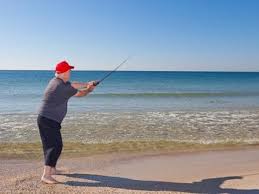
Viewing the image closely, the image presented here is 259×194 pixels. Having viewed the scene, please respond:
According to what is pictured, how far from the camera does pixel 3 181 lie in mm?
6527

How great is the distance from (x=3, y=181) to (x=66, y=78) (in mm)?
1816

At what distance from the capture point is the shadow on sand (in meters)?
6.09

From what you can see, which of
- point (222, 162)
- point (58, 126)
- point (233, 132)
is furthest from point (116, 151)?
point (233, 132)

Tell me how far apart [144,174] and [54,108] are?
1.88 meters

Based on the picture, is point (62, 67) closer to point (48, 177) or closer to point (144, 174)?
point (48, 177)

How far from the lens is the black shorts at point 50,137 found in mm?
6312

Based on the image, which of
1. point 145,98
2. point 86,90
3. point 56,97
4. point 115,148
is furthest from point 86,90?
point 145,98

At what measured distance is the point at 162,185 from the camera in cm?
639

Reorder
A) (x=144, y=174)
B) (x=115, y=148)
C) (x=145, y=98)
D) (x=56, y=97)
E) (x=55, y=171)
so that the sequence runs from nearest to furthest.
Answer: (x=56, y=97) < (x=55, y=171) < (x=144, y=174) < (x=115, y=148) < (x=145, y=98)

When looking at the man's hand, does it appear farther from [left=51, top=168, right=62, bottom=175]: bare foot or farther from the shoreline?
the shoreline

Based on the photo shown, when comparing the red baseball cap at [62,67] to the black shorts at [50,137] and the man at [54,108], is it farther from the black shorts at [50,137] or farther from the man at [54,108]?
→ the black shorts at [50,137]

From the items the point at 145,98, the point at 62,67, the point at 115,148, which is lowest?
the point at 145,98

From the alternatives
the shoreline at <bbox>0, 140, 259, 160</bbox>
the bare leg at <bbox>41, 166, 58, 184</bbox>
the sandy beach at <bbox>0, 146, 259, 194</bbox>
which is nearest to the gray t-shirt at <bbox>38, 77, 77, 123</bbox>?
the bare leg at <bbox>41, 166, 58, 184</bbox>

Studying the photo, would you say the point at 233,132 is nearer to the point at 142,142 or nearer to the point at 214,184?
the point at 142,142
